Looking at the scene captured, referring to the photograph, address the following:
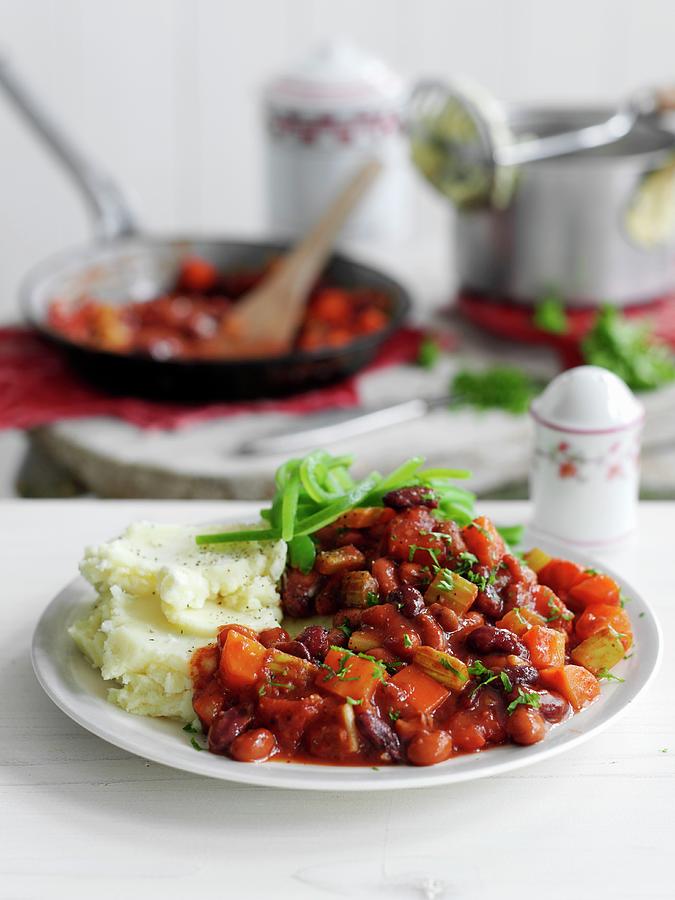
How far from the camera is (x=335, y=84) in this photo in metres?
4.00

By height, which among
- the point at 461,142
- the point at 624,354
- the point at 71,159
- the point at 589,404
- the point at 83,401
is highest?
the point at 461,142

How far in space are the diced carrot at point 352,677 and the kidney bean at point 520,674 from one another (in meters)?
0.15

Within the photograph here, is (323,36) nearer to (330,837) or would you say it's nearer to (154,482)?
(154,482)

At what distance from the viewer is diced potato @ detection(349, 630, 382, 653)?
158 cm

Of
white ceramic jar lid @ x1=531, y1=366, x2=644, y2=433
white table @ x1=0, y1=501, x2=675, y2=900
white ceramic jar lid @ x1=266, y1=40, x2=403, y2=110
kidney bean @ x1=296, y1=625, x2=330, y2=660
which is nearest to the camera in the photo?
white table @ x1=0, y1=501, x2=675, y2=900

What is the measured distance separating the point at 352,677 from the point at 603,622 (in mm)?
373

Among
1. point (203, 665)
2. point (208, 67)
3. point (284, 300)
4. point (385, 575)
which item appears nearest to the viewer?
point (203, 665)

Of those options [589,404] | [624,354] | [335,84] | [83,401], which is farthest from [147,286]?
[589,404]

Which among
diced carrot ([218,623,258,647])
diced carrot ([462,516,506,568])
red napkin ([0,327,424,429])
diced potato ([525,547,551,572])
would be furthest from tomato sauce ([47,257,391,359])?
diced carrot ([218,623,258,647])

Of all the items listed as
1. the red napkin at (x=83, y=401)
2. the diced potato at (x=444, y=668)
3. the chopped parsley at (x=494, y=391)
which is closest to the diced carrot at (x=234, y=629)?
the diced potato at (x=444, y=668)

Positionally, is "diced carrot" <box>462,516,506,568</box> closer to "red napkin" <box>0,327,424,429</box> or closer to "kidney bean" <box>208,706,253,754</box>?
"kidney bean" <box>208,706,253,754</box>

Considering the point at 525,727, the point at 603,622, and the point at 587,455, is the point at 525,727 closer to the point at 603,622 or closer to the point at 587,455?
the point at 603,622

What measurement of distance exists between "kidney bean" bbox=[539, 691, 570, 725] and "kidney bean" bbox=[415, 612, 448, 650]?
13cm

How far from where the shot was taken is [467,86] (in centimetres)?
322
